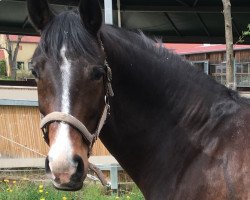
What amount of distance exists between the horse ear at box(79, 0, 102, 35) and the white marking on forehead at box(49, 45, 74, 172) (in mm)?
227

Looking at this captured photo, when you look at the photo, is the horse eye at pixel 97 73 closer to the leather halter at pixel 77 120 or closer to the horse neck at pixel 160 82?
the leather halter at pixel 77 120

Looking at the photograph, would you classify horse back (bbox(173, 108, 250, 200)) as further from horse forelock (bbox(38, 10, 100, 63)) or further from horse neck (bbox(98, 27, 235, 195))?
horse forelock (bbox(38, 10, 100, 63))

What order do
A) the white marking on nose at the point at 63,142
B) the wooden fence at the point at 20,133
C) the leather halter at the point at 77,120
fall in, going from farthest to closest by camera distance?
the wooden fence at the point at 20,133 < the leather halter at the point at 77,120 < the white marking on nose at the point at 63,142

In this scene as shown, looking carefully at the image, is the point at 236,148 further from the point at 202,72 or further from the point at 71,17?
the point at 71,17

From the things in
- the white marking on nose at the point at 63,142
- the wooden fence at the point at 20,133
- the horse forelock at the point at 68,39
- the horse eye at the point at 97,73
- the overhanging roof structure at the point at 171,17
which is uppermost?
the overhanging roof structure at the point at 171,17

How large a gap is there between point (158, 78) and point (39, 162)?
12.8ft

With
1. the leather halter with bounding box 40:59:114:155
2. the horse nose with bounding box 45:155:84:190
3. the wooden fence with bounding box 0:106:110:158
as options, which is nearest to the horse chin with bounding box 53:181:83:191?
the horse nose with bounding box 45:155:84:190

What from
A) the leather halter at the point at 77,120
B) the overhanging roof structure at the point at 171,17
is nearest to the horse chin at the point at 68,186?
the leather halter at the point at 77,120

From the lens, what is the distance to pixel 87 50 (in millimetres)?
2375

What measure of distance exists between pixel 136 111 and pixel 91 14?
0.69 meters

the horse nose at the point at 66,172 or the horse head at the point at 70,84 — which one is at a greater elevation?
the horse head at the point at 70,84

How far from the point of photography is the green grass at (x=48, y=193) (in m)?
5.20

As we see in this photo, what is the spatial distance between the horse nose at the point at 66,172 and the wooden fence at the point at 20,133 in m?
4.23

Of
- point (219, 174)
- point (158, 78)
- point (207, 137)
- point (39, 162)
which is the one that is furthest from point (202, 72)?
point (39, 162)
